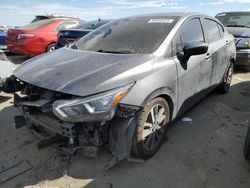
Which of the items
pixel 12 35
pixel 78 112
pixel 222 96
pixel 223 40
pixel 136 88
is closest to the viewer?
pixel 78 112

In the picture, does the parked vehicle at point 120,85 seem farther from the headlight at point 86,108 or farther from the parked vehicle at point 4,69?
the parked vehicle at point 4,69

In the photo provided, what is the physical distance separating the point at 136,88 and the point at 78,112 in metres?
0.62

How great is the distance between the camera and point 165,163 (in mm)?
2785

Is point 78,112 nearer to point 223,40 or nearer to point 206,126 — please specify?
point 206,126

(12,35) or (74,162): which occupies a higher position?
(12,35)

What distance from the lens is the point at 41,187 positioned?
245 cm

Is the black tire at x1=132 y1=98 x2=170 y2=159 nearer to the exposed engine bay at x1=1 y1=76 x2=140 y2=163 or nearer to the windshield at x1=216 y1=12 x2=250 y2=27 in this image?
the exposed engine bay at x1=1 y1=76 x2=140 y2=163

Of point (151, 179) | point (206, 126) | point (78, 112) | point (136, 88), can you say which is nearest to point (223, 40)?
point (206, 126)

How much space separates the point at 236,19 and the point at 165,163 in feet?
22.4

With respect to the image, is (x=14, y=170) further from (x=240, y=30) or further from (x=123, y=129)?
(x=240, y=30)

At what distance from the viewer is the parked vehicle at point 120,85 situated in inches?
89.6

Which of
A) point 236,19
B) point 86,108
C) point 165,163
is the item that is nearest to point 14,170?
point 86,108

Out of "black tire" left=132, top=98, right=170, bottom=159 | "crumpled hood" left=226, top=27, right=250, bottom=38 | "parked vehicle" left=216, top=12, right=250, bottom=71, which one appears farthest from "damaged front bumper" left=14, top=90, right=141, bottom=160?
"crumpled hood" left=226, top=27, right=250, bottom=38

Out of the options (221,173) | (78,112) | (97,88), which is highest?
(97,88)
